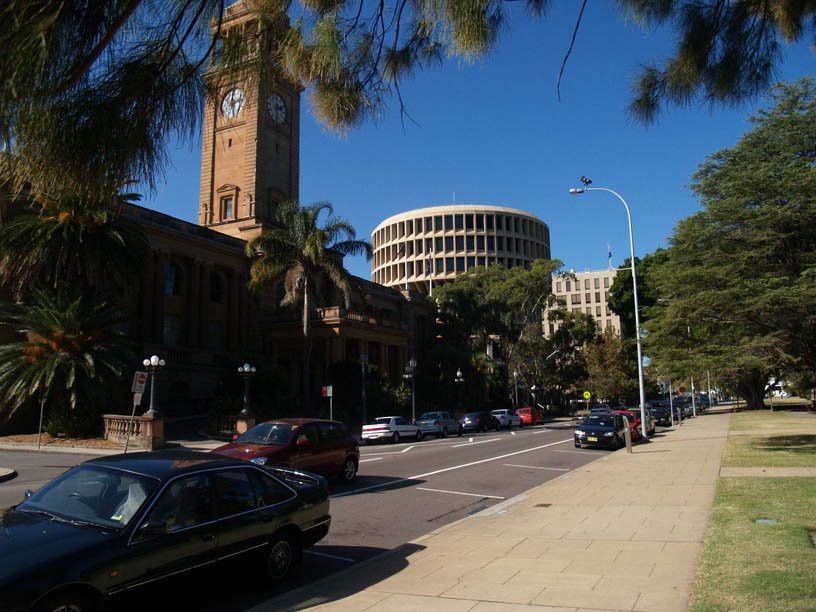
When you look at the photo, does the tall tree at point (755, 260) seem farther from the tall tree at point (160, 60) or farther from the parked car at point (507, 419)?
the parked car at point (507, 419)

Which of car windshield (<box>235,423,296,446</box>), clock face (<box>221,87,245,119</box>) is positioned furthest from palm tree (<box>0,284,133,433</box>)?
clock face (<box>221,87,245,119</box>)

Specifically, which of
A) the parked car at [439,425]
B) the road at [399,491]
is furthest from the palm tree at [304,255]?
the road at [399,491]

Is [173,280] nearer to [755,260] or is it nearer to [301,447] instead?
[301,447]

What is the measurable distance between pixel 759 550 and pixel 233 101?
7.16 metres

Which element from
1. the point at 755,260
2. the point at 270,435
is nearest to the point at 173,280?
the point at 270,435

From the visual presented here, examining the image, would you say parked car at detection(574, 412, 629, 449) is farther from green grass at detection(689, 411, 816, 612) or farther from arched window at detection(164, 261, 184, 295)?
arched window at detection(164, 261, 184, 295)

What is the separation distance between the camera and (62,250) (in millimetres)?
26922

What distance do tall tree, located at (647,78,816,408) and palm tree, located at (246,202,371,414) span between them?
53.4 ft

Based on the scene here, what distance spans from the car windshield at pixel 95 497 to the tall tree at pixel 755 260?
19.8 m

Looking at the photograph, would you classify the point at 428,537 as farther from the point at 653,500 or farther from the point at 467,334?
the point at 467,334

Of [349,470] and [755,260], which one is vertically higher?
[755,260]

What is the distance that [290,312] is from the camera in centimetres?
4669

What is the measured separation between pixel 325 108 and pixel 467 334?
53299mm

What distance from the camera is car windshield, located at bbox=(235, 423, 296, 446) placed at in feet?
43.0
